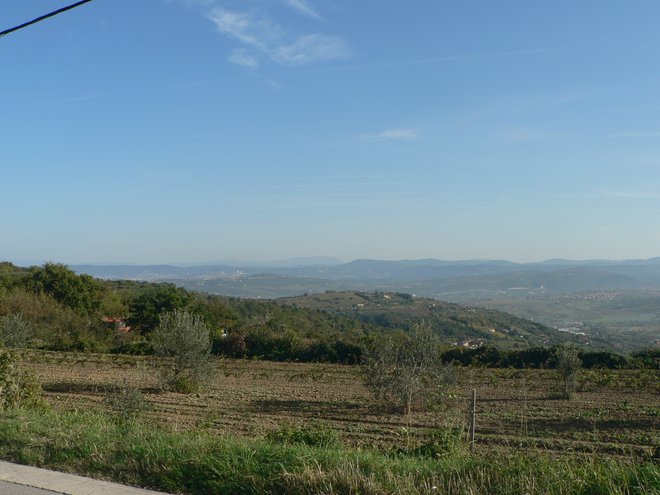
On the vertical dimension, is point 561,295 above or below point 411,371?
below

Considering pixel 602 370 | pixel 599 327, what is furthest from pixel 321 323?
pixel 599 327

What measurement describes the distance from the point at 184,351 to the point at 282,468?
17.2 m

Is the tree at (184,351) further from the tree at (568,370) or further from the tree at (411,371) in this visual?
the tree at (568,370)

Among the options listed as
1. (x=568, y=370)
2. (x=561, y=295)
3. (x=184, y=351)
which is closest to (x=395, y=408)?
(x=568, y=370)

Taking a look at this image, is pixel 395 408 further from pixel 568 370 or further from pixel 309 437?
pixel 309 437

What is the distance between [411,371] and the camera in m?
18.4

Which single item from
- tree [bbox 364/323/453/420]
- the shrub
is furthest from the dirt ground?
the shrub

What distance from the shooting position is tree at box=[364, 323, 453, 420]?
18.4 m

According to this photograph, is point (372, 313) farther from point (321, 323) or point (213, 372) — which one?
point (213, 372)

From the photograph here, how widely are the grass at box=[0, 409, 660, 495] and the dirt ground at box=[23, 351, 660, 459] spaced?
10.9 feet

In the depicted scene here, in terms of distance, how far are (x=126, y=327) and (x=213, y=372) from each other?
32.5 meters

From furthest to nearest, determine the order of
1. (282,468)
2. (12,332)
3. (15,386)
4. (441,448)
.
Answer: (12,332) → (15,386) → (441,448) → (282,468)

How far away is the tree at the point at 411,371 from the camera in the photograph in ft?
60.4

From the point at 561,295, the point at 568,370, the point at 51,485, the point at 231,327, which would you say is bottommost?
the point at 561,295
